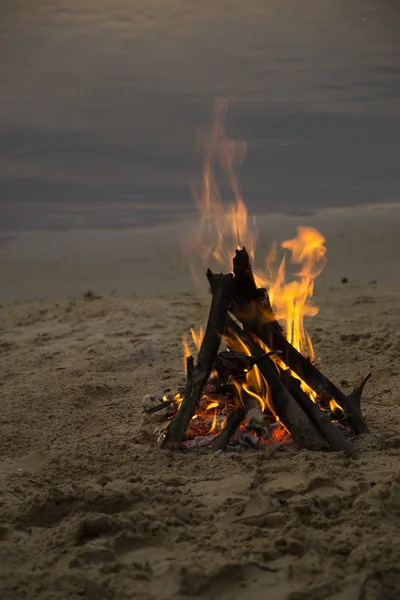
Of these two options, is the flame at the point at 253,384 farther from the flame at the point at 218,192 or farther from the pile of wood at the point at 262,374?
the flame at the point at 218,192

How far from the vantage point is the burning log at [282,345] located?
4.46m

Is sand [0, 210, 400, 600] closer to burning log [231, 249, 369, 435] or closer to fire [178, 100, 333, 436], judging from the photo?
burning log [231, 249, 369, 435]

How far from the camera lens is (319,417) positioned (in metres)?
4.25

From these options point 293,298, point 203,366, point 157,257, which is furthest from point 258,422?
point 157,257

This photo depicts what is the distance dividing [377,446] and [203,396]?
107 cm

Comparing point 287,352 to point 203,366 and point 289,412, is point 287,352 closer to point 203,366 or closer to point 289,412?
point 289,412

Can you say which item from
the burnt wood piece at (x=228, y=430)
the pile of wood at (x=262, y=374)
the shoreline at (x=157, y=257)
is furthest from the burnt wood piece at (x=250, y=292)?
the shoreline at (x=157, y=257)

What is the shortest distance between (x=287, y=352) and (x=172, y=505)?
133 cm

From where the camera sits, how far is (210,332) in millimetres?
4379

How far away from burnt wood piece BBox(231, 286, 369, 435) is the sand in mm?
177

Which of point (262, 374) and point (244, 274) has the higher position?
point (244, 274)

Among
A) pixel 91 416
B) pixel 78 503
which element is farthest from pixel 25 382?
pixel 78 503

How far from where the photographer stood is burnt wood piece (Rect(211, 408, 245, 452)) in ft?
14.0

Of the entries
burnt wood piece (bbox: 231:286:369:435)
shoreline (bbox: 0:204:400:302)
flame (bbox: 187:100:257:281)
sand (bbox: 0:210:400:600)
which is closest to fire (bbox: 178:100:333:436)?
flame (bbox: 187:100:257:281)
